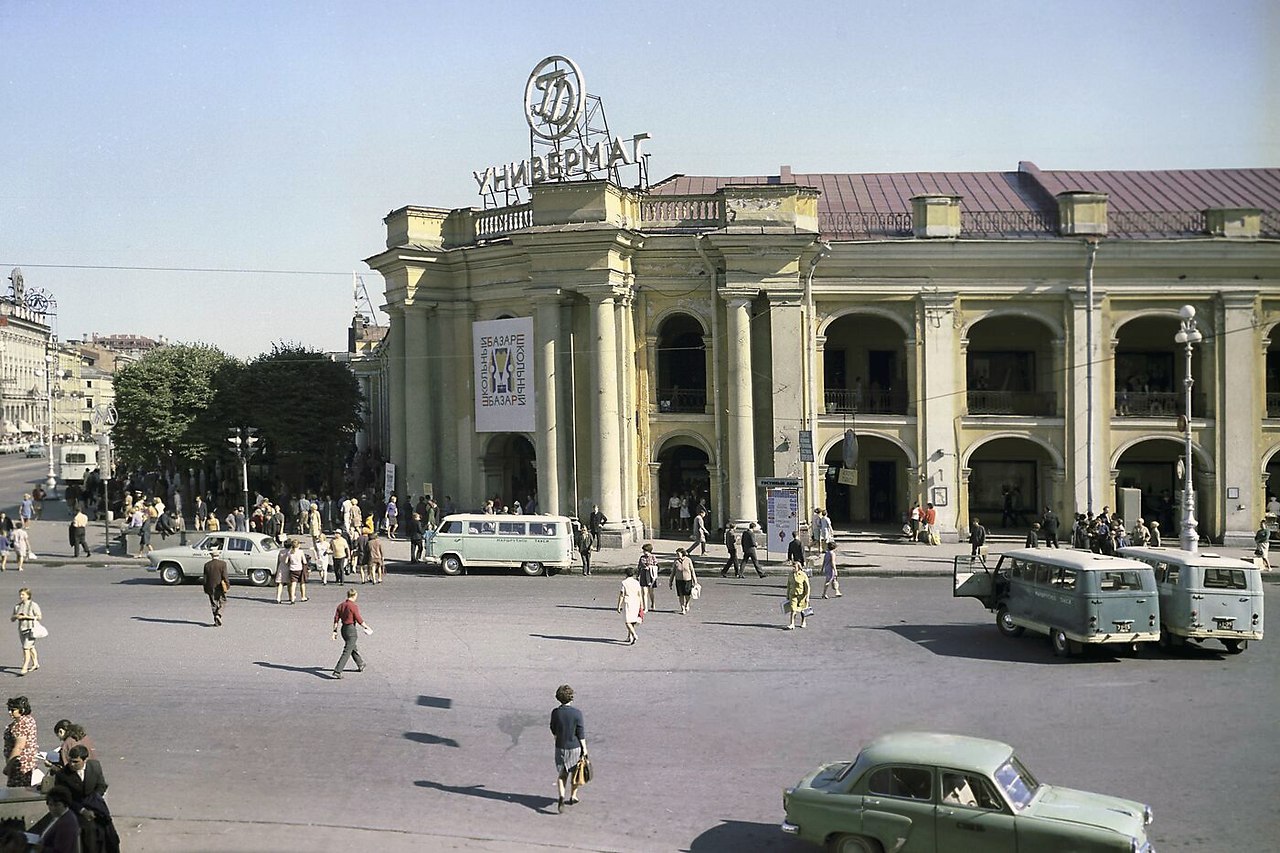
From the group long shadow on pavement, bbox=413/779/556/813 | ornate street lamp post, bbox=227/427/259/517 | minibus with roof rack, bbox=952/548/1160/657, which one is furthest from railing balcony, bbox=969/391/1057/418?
long shadow on pavement, bbox=413/779/556/813

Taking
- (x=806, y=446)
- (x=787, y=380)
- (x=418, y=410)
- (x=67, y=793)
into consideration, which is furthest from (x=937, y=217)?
(x=67, y=793)

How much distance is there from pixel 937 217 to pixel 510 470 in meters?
16.9

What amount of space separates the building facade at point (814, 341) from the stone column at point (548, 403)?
0.07 meters

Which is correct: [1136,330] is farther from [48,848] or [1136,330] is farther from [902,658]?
[48,848]

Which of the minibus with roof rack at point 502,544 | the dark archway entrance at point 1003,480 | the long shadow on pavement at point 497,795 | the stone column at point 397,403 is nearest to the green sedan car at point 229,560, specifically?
the minibus with roof rack at point 502,544

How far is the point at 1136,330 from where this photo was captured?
127ft

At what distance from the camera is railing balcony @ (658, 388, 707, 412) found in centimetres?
3638

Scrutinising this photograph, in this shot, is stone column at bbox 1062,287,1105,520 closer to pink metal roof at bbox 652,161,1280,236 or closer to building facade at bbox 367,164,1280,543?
building facade at bbox 367,164,1280,543

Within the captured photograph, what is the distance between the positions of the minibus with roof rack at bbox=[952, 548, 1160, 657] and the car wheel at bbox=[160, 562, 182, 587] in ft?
66.2

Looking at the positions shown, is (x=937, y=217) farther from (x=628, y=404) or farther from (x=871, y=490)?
(x=628, y=404)

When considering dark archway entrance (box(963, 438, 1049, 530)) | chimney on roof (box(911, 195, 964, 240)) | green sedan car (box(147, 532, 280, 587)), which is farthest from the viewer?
dark archway entrance (box(963, 438, 1049, 530))

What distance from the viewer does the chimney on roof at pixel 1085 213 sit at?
3538 cm

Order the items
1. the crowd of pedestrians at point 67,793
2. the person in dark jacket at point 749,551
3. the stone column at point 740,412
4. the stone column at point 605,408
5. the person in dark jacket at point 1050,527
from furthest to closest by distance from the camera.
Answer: the stone column at point 740,412 → the stone column at point 605,408 → the person in dark jacket at point 1050,527 → the person in dark jacket at point 749,551 → the crowd of pedestrians at point 67,793

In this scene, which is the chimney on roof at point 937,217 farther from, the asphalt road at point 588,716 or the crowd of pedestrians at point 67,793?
the crowd of pedestrians at point 67,793
